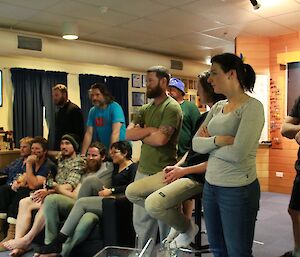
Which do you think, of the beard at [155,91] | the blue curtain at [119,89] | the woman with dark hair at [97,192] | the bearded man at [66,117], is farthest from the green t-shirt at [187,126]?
the blue curtain at [119,89]

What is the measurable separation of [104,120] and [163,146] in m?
1.39

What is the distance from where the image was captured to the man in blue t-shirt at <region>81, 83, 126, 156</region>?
12.1ft

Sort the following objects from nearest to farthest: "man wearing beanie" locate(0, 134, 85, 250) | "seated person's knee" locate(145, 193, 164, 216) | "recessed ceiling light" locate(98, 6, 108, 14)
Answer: "seated person's knee" locate(145, 193, 164, 216)
"man wearing beanie" locate(0, 134, 85, 250)
"recessed ceiling light" locate(98, 6, 108, 14)

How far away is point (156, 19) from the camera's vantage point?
4688 mm

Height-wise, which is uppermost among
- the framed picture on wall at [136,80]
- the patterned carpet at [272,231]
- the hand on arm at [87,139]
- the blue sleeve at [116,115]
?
the framed picture on wall at [136,80]

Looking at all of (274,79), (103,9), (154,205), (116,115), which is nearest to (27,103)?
(103,9)

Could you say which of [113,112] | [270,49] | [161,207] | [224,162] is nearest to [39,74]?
[113,112]

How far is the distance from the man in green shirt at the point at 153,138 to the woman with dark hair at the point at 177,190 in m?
0.03

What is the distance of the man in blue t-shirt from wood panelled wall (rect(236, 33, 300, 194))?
2773mm

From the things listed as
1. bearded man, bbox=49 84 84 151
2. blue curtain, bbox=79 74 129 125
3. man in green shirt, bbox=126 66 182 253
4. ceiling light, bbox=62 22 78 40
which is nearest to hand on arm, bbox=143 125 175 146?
man in green shirt, bbox=126 66 182 253

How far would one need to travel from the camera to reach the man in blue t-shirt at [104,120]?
3680 mm

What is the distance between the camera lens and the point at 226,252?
75.0 inches

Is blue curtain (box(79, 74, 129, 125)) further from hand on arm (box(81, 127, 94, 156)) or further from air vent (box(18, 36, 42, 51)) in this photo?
hand on arm (box(81, 127, 94, 156))

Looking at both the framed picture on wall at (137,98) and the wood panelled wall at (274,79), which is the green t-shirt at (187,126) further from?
the framed picture on wall at (137,98)
